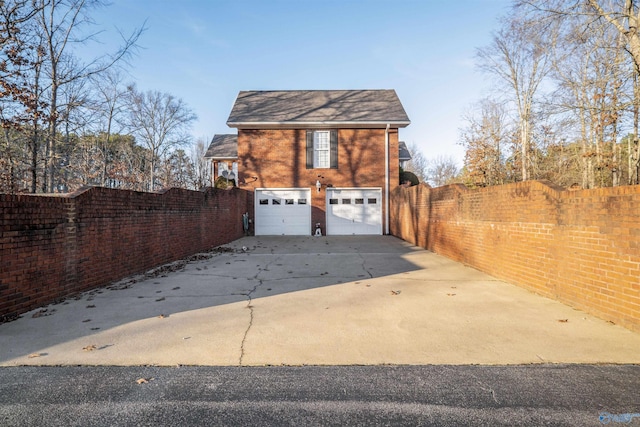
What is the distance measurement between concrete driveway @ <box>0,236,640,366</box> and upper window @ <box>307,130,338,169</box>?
1137 centimetres

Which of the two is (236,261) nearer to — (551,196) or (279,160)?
(551,196)

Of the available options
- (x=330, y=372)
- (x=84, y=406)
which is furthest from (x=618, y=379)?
(x=84, y=406)

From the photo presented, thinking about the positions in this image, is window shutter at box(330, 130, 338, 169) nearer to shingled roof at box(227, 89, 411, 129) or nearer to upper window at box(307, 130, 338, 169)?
upper window at box(307, 130, 338, 169)

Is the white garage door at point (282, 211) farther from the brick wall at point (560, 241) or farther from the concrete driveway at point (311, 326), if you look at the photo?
the concrete driveway at point (311, 326)

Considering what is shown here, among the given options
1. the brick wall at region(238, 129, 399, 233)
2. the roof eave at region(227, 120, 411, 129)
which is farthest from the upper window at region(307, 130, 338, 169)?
the roof eave at region(227, 120, 411, 129)

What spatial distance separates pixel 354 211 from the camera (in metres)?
17.4

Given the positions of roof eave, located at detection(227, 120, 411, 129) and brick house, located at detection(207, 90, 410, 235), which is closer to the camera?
roof eave, located at detection(227, 120, 411, 129)

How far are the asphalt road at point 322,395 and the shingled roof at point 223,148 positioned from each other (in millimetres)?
29628

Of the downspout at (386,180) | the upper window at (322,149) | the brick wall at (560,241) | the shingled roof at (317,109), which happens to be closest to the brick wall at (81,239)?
the brick wall at (560,241)

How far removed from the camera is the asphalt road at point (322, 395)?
2.16 meters

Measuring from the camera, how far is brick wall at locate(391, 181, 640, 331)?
3787mm

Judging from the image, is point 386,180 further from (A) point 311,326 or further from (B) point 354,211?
(A) point 311,326

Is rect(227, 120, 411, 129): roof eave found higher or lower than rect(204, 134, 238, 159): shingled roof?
lower

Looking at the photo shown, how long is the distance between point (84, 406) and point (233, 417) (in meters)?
1.09
